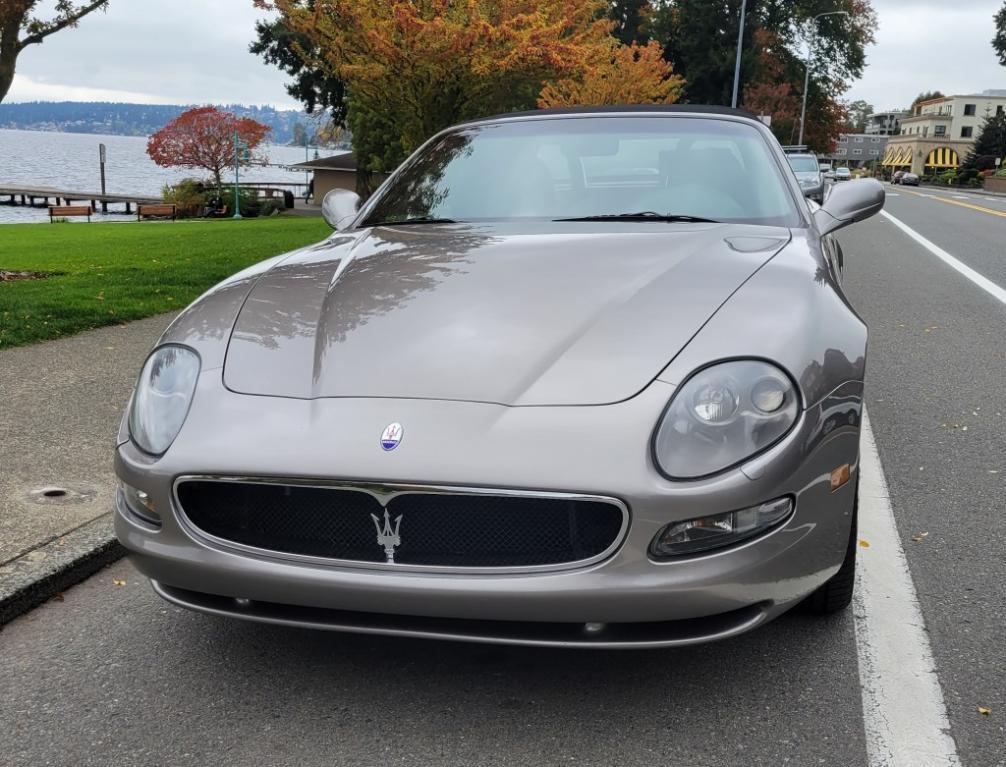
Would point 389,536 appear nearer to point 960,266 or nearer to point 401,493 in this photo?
point 401,493

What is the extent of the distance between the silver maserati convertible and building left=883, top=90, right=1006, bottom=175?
5164 inches

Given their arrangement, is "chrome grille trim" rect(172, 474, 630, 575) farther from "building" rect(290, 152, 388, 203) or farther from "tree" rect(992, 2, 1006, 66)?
"tree" rect(992, 2, 1006, 66)

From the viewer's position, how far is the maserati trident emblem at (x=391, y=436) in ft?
7.45

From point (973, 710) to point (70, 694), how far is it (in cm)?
223

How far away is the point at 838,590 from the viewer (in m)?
2.84

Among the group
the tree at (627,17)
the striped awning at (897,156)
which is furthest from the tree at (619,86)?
the striped awning at (897,156)

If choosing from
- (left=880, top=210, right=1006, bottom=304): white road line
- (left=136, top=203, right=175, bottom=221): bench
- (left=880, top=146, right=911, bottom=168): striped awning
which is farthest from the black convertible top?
(left=880, top=146, right=911, bottom=168): striped awning

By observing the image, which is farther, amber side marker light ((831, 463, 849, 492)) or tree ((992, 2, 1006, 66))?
tree ((992, 2, 1006, 66))

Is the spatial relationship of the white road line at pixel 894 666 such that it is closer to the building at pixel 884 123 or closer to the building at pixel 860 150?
the building at pixel 860 150

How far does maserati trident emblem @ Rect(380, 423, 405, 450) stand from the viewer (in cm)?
227

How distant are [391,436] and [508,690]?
0.75 metres

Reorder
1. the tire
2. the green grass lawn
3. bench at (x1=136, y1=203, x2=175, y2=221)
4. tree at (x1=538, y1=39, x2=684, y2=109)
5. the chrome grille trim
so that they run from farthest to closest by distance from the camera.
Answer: bench at (x1=136, y1=203, x2=175, y2=221) → tree at (x1=538, y1=39, x2=684, y2=109) → the green grass lawn → the tire → the chrome grille trim

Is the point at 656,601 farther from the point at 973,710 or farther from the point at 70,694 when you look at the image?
the point at 70,694

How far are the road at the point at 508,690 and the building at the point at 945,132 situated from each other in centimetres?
13087
